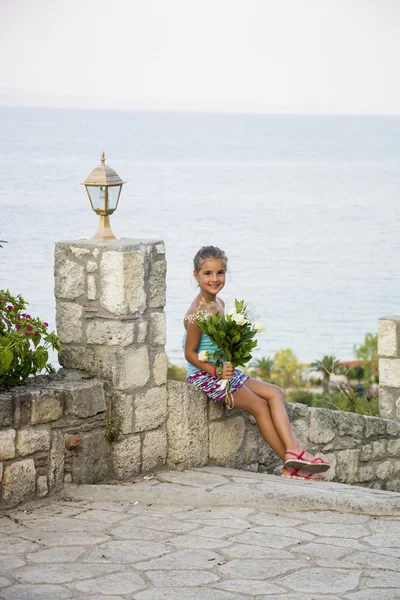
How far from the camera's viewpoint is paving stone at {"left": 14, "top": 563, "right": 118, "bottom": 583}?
4324mm

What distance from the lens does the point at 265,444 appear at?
680 centimetres

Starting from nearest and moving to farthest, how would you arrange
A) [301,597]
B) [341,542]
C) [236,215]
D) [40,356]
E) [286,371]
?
1. [301,597]
2. [341,542]
3. [40,356]
4. [286,371]
5. [236,215]

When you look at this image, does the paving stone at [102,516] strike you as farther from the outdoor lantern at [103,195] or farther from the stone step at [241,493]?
the outdoor lantern at [103,195]

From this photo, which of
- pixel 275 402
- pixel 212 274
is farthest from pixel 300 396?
pixel 212 274

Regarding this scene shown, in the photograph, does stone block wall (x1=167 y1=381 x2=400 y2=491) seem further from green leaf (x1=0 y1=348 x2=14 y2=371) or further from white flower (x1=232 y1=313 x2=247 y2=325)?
green leaf (x1=0 y1=348 x2=14 y2=371)

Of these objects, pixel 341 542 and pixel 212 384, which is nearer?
pixel 341 542

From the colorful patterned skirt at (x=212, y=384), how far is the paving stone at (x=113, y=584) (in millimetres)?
1972

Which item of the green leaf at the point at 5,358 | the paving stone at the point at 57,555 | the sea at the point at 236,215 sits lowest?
the paving stone at the point at 57,555

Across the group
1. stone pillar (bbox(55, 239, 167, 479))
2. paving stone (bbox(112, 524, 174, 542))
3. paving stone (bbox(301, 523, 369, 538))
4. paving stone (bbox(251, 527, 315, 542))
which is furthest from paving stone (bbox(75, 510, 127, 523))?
paving stone (bbox(301, 523, 369, 538))

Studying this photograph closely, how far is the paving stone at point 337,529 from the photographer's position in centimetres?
496

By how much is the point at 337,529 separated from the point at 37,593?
157 cm

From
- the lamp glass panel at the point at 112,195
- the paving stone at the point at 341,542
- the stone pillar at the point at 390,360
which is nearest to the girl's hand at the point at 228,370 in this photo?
the lamp glass panel at the point at 112,195

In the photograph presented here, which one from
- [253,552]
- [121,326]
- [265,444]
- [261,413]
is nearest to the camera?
[253,552]

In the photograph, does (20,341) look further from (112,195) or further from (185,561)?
(185,561)
